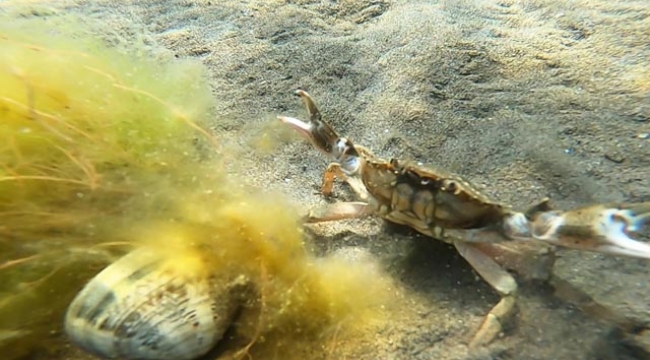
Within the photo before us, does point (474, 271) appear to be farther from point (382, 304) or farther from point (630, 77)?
point (630, 77)

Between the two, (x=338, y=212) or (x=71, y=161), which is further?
(x=338, y=212)

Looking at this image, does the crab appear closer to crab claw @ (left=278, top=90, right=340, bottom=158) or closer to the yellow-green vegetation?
crab claw @ (left=278, top=90, right=340, bottom=158)

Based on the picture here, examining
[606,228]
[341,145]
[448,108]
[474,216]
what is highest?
[448,108]

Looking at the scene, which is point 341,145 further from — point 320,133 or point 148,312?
point 148,312

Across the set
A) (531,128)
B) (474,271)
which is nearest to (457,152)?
(531,128)

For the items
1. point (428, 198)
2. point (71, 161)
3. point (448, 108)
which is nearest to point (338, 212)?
point (428, 198)

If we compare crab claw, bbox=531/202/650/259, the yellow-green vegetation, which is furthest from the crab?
the yellow-green vegetation
